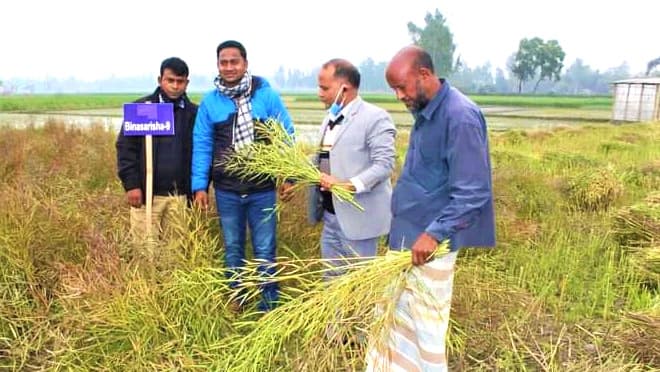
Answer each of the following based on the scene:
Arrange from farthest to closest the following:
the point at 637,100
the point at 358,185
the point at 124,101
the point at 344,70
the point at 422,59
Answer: the point at 124,101
the point at 637,100
the point at 344,70
the point at 358,185
the point at 422,59

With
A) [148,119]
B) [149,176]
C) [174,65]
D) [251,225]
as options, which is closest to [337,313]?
[251,225]

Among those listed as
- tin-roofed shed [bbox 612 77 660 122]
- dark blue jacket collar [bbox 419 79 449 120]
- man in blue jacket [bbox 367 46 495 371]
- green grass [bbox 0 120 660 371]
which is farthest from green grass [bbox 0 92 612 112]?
dark blue jacket collar [bbox 419 79 449 120]

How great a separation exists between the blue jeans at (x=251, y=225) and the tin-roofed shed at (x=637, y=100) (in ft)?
70.4

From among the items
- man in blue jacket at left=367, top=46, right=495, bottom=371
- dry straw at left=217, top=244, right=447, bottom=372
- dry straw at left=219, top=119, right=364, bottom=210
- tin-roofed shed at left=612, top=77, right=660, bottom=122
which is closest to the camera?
man in blue jacket at left=367, top=46, right=495, bottom=371

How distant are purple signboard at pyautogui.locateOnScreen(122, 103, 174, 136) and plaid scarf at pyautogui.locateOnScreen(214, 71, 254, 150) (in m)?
0.31

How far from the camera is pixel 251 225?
3080mm

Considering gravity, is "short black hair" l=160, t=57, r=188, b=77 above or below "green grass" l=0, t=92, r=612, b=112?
above

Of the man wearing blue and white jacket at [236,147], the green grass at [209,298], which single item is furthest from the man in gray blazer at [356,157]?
the green grass at [209,298]

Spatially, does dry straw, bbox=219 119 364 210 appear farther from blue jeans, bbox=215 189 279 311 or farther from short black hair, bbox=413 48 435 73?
short black hair, bbox=413 48 435 73

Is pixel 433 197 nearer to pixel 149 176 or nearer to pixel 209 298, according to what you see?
pixel 209 298

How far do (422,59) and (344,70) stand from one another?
77 centimetres

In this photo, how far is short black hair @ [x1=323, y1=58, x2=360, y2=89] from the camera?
2.66 meters

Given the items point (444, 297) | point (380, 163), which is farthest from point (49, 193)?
point (444, 297)

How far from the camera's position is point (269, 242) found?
307cm
